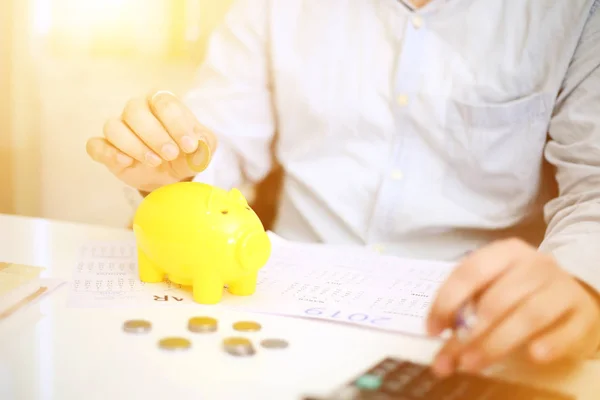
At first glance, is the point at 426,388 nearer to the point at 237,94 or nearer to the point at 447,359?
the point at 447,359

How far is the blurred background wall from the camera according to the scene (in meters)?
1.12

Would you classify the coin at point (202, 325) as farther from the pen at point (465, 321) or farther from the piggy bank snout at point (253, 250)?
the pen at point (465, 321)

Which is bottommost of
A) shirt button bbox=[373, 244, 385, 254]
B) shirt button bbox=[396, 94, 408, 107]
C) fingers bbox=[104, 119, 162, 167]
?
shirt button bbox=[373, 244, 385, 254]

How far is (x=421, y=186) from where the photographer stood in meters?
0.79

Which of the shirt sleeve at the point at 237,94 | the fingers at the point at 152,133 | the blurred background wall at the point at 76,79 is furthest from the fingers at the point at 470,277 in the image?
the blurred background wall at the point at 76,79

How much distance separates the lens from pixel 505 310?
346mm

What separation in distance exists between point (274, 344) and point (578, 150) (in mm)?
473

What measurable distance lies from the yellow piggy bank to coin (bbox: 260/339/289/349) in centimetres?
8

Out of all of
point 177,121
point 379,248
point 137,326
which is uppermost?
point 177,121

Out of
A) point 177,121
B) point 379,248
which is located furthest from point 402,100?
point 177,121

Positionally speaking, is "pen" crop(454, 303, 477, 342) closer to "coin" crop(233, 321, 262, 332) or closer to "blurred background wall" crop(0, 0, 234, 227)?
"coin" crop(233, 321, 262, 332)

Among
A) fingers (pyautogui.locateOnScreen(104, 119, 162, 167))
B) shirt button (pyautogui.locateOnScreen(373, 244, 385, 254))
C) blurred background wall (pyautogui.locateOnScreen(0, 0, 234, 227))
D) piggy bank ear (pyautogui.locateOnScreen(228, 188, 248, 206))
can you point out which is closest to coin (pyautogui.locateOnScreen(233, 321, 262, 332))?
piggy bank ear (pyautogui.locateOnScreen(228, 188, 248, 206))

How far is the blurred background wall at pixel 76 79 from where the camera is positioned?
1120 mm

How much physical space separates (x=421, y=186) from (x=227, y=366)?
47cm
